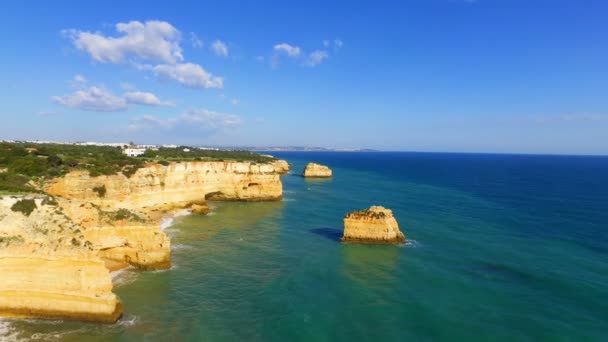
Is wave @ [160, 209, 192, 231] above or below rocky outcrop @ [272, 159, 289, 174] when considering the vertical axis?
below

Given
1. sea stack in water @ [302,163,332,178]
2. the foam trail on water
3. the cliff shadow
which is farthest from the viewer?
sea stack in water @ [302,163,332,178]

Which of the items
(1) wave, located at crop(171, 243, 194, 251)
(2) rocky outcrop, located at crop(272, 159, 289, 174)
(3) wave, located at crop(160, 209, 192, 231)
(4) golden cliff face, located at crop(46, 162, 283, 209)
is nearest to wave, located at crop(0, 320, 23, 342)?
(1) wave, located at crop(171, 243, 194, 251)

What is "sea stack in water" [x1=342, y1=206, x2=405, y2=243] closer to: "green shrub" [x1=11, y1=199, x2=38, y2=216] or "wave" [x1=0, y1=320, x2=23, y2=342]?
"green shrub" [x1=11, y1=199, x2=38, y2=216]

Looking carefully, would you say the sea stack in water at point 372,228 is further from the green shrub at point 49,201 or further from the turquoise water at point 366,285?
the green shrub at point 49,201

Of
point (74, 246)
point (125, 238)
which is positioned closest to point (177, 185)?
point (125, 238)

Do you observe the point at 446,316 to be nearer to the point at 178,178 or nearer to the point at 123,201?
the point at 123,201

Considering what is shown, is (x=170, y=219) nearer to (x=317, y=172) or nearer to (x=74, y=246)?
(x=74, y=246)
